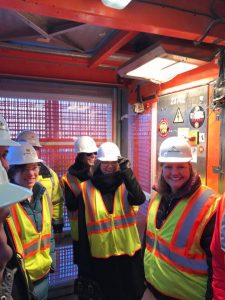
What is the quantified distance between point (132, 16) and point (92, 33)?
0.82 metres

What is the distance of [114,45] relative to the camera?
2100 mm

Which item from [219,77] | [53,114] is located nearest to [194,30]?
[219,77]

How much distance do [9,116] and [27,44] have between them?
855 mm

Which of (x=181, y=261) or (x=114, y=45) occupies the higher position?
(x=114, y=45)

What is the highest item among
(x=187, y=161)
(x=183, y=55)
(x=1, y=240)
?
(x=183, y=55)

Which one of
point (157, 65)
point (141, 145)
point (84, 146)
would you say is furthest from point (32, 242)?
point (141, 145)

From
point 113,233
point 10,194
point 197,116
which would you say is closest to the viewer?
point 10,194

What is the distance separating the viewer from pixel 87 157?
2.58m

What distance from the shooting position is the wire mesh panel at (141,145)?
2.93 meters

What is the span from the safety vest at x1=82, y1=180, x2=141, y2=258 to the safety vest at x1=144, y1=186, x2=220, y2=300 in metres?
0.49

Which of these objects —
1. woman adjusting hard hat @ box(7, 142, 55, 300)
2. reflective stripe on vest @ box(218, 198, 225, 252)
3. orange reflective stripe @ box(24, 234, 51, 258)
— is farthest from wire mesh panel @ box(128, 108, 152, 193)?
reflective stripe on vest @ box(218, 198, 225, 252)

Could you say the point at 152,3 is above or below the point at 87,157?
above

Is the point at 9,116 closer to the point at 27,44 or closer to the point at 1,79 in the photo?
the point at 1,79

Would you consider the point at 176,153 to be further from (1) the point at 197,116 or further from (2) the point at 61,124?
(2) the point at 61,124
